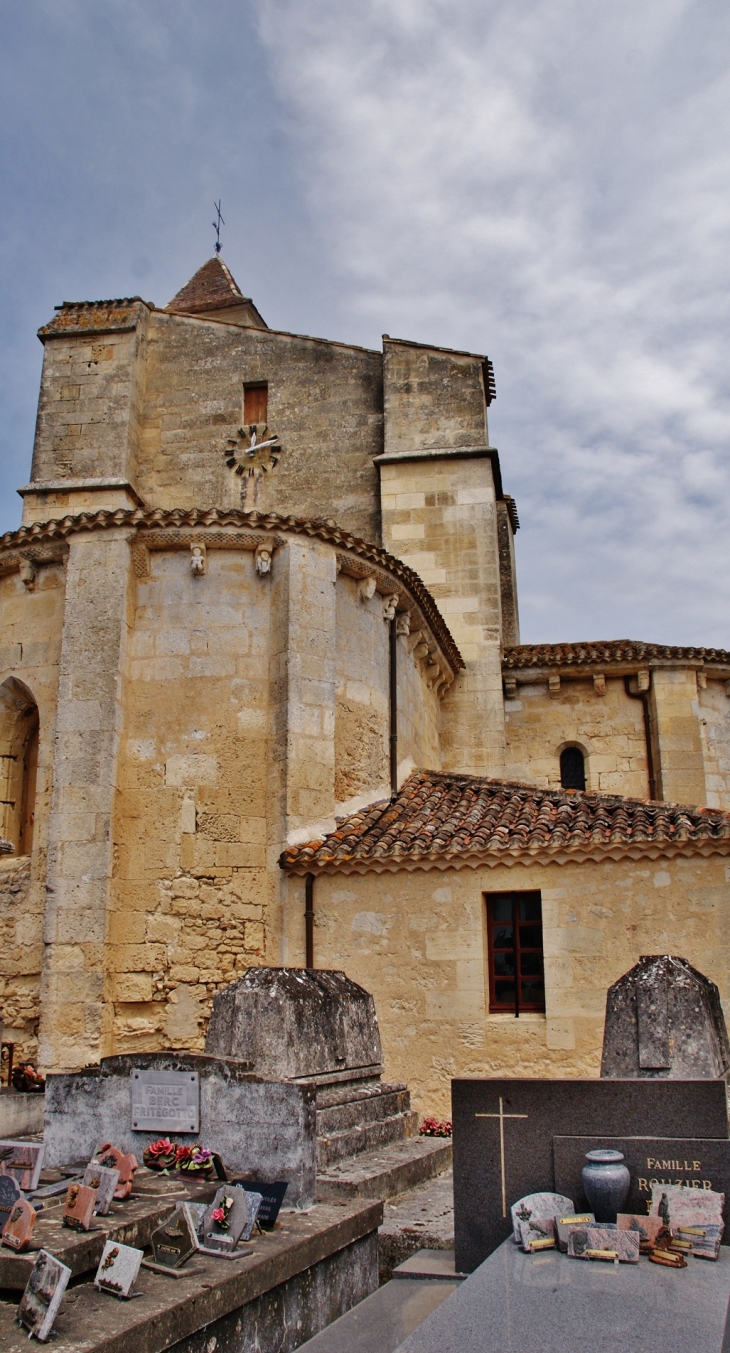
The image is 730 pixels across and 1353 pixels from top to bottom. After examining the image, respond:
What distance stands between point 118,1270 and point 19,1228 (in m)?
0.44

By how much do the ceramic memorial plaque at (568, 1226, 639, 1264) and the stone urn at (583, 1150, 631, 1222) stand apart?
0.63ft

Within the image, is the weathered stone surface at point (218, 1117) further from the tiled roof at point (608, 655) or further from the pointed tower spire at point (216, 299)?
the pointed tower spire at point (216, 299)

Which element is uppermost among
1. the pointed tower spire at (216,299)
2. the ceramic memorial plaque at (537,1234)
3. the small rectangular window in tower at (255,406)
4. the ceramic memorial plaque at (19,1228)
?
the pointed tower spire at (216,299)

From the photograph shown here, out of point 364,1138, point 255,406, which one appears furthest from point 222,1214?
point 255,406

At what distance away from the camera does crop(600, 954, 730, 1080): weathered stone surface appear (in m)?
6.78

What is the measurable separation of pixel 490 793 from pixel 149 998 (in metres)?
4.83

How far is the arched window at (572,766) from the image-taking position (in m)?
18.3

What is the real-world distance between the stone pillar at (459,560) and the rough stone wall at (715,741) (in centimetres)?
338

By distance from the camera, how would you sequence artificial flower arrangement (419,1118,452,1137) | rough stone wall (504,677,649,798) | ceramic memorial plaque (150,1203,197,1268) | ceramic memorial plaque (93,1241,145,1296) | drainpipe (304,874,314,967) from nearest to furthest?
ceramic memorial plaque (93,1241,145,1296) → ceramic memorial plaque (150,1203,197,1268) → artificial flower arrangement (419,1118,452,1137) → drainpipe (304,874,314,967) → rough stone wall (504,677,649,798)

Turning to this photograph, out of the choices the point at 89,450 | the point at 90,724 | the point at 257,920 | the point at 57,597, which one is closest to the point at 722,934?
the point at 257,920

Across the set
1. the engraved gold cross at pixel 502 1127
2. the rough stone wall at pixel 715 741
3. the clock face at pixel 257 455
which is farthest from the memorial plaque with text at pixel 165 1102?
the clock face at pixel 257 455

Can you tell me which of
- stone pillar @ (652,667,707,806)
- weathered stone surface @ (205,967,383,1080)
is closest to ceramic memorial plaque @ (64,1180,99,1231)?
weathered stone surface @ (205,967,383,1080)

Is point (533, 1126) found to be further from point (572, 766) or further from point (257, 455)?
point (257, 455)

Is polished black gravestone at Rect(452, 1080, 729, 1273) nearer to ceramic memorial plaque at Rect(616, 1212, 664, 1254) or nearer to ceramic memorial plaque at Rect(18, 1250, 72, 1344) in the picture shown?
ceramic memorial plaque at Rect(616, 1212, 664, 1254)
